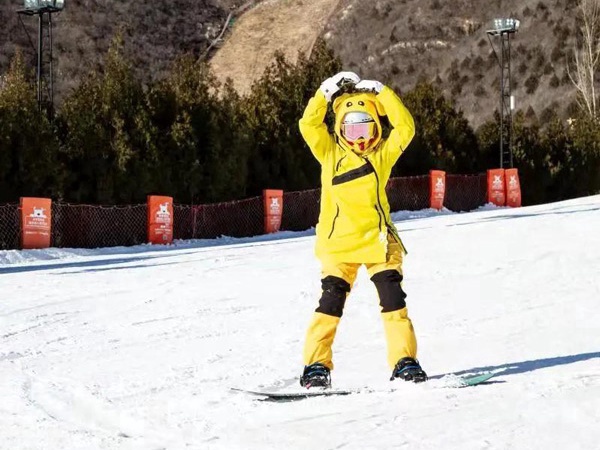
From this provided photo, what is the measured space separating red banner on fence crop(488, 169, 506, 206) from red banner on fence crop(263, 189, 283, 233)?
440 inches

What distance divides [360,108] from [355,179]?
16.7 inches

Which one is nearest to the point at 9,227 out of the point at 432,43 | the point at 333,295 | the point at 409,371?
the point at 333,295

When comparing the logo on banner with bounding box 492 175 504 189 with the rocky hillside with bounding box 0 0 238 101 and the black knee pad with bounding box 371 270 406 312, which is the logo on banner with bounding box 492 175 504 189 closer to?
the black knee pad with bounding box 371 270 406 312

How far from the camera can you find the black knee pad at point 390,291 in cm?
517

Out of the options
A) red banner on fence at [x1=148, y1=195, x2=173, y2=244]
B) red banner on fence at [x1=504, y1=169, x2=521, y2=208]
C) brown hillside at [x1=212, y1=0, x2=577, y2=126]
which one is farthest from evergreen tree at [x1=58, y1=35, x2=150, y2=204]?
brown hillside at [x1=212, y1=0, x2=577, y2=126]

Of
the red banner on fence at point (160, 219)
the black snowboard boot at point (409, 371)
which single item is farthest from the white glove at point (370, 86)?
the red banner on fence at point (160, 219)

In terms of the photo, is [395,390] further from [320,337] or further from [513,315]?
[513,315]

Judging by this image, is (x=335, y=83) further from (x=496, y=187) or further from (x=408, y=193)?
(x=496, y=187)

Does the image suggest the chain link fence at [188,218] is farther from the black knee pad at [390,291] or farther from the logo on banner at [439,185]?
the black knee pad at [390,291]

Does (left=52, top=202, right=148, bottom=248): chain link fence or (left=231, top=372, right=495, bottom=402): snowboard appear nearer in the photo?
(left=231, top=372, right=495, bottom=402): snowboard

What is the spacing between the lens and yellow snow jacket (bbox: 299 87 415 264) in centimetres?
523

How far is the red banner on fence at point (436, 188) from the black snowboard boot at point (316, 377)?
2543cm

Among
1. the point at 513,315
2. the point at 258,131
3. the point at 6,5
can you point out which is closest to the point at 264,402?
the point at 513,315

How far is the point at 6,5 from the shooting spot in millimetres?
86625
